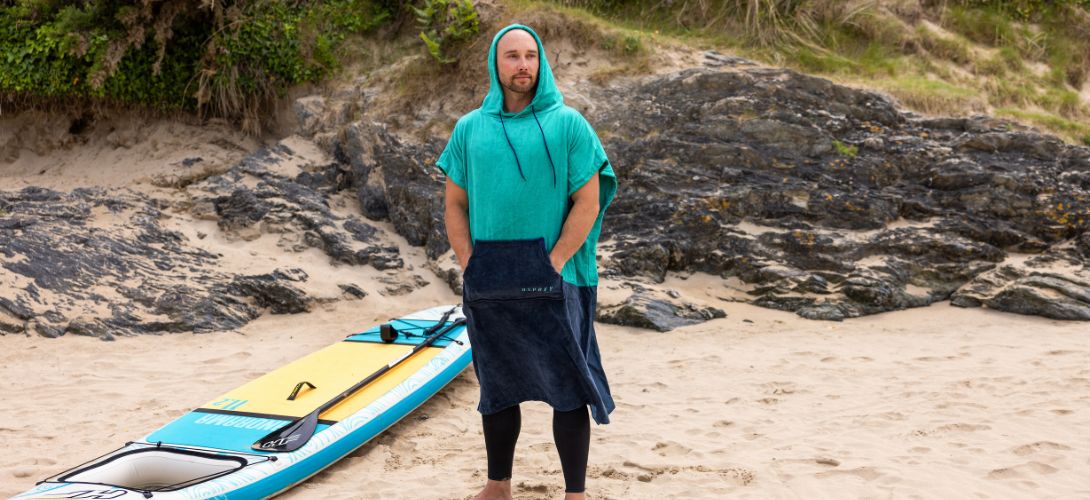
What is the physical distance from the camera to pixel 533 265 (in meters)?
2.68

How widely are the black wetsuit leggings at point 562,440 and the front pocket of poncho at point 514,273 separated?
0.48 meters

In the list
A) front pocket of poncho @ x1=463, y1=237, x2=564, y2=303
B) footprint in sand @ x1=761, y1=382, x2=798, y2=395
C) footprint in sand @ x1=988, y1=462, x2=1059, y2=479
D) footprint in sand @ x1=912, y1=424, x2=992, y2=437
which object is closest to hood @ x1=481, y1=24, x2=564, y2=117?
front pocket of poncho @ x1=463, y1=237, x2=564, y2=303

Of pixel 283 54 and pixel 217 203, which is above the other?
pixel 283 54

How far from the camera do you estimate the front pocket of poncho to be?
8.78 feet

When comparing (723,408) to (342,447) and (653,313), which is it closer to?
(653,313)

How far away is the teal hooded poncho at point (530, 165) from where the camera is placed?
8.91 feet

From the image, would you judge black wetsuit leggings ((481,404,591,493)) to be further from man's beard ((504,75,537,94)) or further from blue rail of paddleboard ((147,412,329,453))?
blue rail of paddleboard ((147,412,329,453))

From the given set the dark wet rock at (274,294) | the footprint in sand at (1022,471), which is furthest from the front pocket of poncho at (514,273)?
the dark wet rock at (274,294)

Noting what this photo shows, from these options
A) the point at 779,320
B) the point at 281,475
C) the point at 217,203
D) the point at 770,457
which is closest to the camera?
the point at 281,475

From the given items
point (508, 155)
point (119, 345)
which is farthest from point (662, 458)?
point (119, 345)

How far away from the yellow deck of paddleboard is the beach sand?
27 centimetres

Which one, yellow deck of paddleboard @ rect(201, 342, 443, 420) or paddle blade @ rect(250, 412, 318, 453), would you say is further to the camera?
yellow deck of paddleboard @ rect(201, 342, 443, 420)

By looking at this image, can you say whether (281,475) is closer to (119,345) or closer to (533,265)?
(533,265)

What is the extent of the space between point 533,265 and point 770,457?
1.90 m
